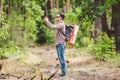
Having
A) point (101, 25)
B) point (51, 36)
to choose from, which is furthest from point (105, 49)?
point (51, 36)

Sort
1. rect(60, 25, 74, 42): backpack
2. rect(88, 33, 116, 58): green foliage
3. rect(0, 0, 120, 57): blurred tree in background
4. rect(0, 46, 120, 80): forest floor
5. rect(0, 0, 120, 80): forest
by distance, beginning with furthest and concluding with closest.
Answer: rect(88, 33, 116, 58): green foliage, rect(0, 0, 120, 57): blurred tree in background, rect(0, 0, 120, 80): forest, rect(60, 25, 74, 42): backpack, rect(0, 46, 120, 80): forest floor

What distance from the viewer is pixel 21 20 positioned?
122 ft

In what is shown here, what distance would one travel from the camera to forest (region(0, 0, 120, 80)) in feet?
49.6

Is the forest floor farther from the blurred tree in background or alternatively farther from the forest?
the blurred tree in background

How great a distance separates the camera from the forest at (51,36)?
15.1 meters

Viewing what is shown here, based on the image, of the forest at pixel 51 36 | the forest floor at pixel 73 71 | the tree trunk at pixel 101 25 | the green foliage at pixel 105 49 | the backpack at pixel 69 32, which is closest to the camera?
the forest floor at pixel 73 71

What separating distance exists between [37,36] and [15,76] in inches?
1196

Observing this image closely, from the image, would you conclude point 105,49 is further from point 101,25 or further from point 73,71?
point 101,25

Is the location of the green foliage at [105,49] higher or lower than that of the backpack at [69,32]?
lower

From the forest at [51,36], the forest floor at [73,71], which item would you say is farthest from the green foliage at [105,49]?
the forest floor at [73,71]

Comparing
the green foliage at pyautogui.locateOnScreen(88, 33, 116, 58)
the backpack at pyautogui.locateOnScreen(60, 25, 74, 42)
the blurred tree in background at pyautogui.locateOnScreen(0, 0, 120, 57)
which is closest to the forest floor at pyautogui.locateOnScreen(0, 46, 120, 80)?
the green foliage at pyautogui.locateOnScreen(88, 33, 116, 58)

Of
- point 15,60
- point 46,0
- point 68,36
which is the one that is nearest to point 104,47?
point 15,60

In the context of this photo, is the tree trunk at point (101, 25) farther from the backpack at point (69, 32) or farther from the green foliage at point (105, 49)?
the backpack at point (69, 32)

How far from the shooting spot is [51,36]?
137 feet
